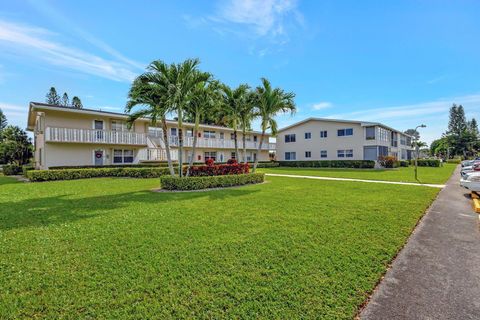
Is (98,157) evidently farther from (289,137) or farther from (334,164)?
(334,164)

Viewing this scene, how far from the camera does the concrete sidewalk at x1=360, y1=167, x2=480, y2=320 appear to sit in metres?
3.21

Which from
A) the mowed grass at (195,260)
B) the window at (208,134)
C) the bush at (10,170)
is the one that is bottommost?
the mowed grass at (195,260)

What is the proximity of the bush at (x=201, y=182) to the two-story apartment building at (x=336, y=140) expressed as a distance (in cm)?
2592

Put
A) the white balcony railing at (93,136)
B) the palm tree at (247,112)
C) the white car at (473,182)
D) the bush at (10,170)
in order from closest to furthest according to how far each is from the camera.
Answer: the white car at (473,182) → the palm tree at (247,112) → the white balcony railing at (93,136) → the bush at (10,170)

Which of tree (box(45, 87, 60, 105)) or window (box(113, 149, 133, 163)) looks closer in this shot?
window (box(113, 149, 133, 163))

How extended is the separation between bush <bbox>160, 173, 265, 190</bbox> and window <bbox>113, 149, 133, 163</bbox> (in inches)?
546

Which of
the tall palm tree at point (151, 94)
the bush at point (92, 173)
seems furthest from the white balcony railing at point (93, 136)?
the tall palm tree at point (151, 94)

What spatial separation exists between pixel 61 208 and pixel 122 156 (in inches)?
691

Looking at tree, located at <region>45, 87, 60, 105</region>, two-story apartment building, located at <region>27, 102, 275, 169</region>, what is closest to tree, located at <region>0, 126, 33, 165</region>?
two-story apartment building, located at <region>27, 102, 275, 169</region>

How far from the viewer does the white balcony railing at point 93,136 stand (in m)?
20.0

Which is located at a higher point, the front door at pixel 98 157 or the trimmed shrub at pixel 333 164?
the front door at pixel 98 157

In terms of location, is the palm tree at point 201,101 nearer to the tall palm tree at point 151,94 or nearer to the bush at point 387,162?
the tall palm tree at point 151,94

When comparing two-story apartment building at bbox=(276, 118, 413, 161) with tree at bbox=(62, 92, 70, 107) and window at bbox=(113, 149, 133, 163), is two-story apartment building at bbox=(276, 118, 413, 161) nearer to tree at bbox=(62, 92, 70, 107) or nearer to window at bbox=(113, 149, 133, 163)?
window at bbox=(113, 149, 133, 163)

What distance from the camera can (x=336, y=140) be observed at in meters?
37.4
